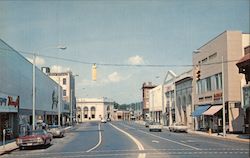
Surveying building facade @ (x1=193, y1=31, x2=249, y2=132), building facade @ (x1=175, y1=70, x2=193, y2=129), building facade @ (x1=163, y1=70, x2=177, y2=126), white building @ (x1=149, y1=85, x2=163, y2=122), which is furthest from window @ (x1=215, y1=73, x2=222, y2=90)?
white building @ (x1=149, y1=85, x2=163, y2=122)

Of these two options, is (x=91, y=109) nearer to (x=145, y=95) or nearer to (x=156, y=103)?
(x=145, y=95)

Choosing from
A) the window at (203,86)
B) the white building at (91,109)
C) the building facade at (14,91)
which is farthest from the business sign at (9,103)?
the white building at (91,109)

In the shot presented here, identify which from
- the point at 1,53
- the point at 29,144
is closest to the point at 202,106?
the point at 1,53

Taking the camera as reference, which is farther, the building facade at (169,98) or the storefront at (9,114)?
the building facade at (169,98)

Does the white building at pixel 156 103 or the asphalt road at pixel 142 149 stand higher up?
the white building at pixel 156 103

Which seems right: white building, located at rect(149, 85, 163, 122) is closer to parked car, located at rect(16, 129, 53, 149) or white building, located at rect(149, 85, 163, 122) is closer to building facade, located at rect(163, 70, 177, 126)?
building facade, located at rect(163, 70, 177, 126)

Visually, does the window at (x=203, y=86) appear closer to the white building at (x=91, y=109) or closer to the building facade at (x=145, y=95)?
the building facade at (x=145, y=95)

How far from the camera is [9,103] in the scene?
4066cm

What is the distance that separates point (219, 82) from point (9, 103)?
27734 millimetres

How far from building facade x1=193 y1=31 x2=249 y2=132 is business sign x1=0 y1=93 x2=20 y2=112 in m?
20.4

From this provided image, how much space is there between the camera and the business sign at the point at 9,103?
37.4 metres

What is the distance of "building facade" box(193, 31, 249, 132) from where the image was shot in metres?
51.2

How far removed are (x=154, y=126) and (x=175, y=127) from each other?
484 cm

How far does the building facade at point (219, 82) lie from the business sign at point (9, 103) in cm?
2042
